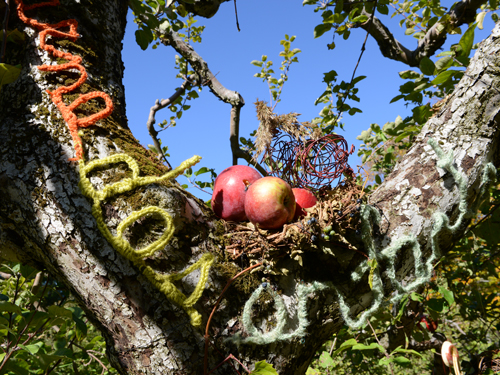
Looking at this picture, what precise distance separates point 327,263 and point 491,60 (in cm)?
128

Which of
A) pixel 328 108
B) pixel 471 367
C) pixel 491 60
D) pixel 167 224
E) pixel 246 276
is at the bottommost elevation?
pixel 471 367

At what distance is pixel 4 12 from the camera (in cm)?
151

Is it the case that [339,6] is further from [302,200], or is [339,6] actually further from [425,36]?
[302,200]

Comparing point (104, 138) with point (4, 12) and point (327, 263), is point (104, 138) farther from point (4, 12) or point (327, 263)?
point (327, 263)

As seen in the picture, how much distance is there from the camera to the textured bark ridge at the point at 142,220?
1.15 metres

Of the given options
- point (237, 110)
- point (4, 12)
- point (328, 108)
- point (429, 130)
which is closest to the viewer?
point (4, 12)

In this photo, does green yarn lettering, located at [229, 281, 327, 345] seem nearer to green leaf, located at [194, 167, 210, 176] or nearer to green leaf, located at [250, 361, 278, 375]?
green leaf, located at [250, 361, 278, 375]

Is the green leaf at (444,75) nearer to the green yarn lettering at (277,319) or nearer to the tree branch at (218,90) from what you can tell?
the tree branch at (218,90)

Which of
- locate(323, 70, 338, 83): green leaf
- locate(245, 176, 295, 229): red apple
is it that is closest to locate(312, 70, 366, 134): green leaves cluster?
locate(323, 70, 338, 83): green leaf

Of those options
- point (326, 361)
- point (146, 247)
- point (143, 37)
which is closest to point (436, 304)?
point (326, 361)

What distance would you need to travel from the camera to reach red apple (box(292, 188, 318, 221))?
1595 mm

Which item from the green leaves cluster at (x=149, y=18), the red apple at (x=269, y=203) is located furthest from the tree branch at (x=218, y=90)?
the red apple at (x=269, y=203)

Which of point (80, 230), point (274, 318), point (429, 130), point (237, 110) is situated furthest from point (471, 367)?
point (80, 230)

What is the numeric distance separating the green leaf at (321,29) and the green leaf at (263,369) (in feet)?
7.46
